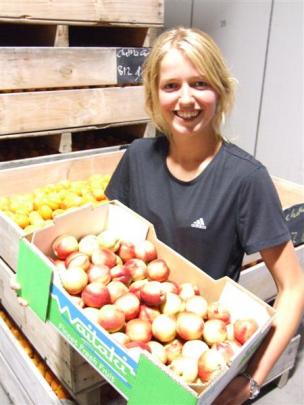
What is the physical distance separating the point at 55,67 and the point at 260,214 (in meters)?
1.45

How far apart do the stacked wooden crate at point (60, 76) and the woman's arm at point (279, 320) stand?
74 cm

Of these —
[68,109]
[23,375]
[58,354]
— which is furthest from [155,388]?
[68,109]

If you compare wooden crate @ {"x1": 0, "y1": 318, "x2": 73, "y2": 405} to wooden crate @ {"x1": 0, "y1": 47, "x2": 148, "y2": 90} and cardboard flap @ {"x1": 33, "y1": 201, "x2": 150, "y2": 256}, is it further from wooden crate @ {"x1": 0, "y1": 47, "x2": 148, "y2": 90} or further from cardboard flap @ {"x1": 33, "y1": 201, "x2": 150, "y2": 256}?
wooden crate @ {"x1": 0, "y1": 47, "x2": 148, "y2": 90}

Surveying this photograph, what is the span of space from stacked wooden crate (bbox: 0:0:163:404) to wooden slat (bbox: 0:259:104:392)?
0.04ft

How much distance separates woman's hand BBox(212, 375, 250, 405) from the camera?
1023 mm

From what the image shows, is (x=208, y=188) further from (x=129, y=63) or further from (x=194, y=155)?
(x=129, y=63)

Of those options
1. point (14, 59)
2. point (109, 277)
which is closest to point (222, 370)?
point (109, 277)

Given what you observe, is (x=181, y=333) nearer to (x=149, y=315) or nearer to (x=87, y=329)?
(x=149, y=315)

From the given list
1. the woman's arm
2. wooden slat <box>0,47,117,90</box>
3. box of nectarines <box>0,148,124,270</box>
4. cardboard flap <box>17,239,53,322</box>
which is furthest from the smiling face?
wooden slat <box>0,47,117,90</box>

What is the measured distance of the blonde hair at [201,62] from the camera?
122 cm

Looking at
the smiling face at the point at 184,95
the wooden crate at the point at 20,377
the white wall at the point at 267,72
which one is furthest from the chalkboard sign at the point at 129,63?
the wooden crate at the point at 20,377

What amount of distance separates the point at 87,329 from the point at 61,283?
6.9 inches

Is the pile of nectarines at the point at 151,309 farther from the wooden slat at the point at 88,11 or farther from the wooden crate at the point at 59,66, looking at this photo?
the wooden slat at the point at 88,11

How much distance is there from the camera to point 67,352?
4.30 feet
